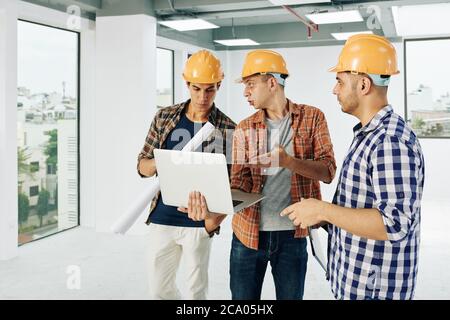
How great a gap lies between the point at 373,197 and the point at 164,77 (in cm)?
646

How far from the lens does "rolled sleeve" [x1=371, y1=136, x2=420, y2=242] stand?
48.0 inches

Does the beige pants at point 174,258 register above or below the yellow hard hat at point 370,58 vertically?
below

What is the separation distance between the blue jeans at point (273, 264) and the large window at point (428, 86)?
6920mm

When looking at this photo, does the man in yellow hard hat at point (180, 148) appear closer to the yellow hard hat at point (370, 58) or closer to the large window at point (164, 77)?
the yellow hard hat at point (370, 58)

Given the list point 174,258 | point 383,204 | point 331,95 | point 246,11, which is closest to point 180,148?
point 174,258

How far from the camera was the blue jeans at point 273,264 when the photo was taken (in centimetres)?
193

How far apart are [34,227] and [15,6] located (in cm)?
216

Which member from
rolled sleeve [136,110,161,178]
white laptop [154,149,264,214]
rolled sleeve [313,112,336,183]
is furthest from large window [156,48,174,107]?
white laptop [154,149,264,214]

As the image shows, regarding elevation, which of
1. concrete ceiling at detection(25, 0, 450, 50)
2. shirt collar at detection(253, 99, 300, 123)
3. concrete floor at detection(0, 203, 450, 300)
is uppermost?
concrete ceiling at detection(25, 0, 450, 50)

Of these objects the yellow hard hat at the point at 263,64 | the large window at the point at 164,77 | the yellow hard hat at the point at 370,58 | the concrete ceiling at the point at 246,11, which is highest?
the concrete ceiling at the point at 246,11

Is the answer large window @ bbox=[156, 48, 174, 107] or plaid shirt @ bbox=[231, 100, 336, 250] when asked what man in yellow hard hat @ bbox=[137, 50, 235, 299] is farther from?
large window @ bbox=[156, 48, 174, 107]

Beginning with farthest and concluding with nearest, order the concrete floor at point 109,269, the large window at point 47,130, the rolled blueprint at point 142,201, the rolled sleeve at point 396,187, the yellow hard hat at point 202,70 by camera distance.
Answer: the large window at point 47,130 < the concrete floor at point 109,269 < the yellow hard hat at point 202,70 < the rolled blueprint at point 142,201 < the rolled sleeve at point 396,187

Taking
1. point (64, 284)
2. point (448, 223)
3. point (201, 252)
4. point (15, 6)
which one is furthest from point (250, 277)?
point (448, 223)

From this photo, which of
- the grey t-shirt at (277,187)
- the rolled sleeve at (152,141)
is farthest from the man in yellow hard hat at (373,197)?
the rolled sleeve at (152,141)
